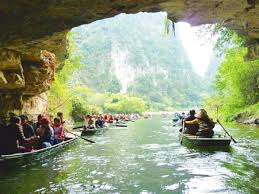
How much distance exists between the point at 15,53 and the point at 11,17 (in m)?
6.95

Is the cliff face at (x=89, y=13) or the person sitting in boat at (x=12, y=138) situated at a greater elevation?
the cliff face at (x=89, y=13)

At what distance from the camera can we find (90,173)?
9.73 meters

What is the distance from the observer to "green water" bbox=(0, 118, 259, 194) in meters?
7.91

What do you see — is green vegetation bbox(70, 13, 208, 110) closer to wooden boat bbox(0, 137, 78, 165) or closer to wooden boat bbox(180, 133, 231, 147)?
wooden boat bbox(180, 133, 231, 147)

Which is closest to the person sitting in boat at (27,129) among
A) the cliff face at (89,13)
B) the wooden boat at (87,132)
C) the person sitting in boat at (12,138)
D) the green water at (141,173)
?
the person sitting in boat at (12,138)

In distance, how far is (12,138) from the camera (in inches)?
405

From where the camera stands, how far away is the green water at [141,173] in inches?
312

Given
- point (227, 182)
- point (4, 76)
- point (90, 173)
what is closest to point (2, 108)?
point (4, 76)

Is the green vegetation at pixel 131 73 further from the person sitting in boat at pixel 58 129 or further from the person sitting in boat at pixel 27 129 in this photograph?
the person sitting in boat at pixel 27 129

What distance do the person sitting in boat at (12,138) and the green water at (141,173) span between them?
0.65 metres

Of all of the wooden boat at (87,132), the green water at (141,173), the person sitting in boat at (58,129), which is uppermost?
the person sitting in boat at (58,129)

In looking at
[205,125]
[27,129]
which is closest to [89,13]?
[27,129]

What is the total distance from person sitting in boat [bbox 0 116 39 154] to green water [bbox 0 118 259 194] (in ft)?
2.14

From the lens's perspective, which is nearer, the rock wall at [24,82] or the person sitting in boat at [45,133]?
the person sitting in boat at [45,133]
